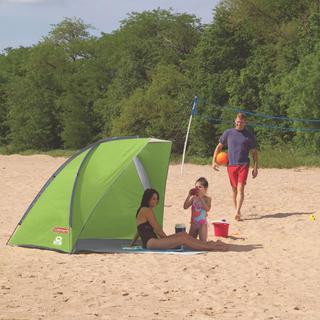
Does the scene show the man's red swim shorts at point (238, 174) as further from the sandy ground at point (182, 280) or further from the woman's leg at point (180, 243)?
the woman's leg at point (180, 243)

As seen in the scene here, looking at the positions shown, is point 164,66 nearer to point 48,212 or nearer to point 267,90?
point 267,90

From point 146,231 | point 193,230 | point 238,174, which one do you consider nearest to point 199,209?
point 193,230

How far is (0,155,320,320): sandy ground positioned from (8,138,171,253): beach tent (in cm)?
30

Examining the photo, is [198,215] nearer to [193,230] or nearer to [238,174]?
[193,230]

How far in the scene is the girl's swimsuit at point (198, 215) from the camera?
816 centimetres

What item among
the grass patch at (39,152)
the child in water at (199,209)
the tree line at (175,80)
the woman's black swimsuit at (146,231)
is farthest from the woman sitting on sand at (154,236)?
the grass patch at (39,152)

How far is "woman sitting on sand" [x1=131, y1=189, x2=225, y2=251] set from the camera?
7.75 metres

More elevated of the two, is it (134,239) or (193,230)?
(193,230)

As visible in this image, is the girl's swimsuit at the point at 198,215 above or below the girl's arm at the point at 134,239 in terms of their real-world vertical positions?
above

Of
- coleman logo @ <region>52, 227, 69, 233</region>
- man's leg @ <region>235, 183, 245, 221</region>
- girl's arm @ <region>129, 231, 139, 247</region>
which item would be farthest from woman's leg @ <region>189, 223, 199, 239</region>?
man's leg @ <region>235, 183, 245, 221</region>

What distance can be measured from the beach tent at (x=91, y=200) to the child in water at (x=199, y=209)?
719 mm

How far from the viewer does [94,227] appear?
8.29m

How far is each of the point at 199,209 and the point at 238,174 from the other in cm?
191

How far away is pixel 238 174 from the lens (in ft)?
32.7
